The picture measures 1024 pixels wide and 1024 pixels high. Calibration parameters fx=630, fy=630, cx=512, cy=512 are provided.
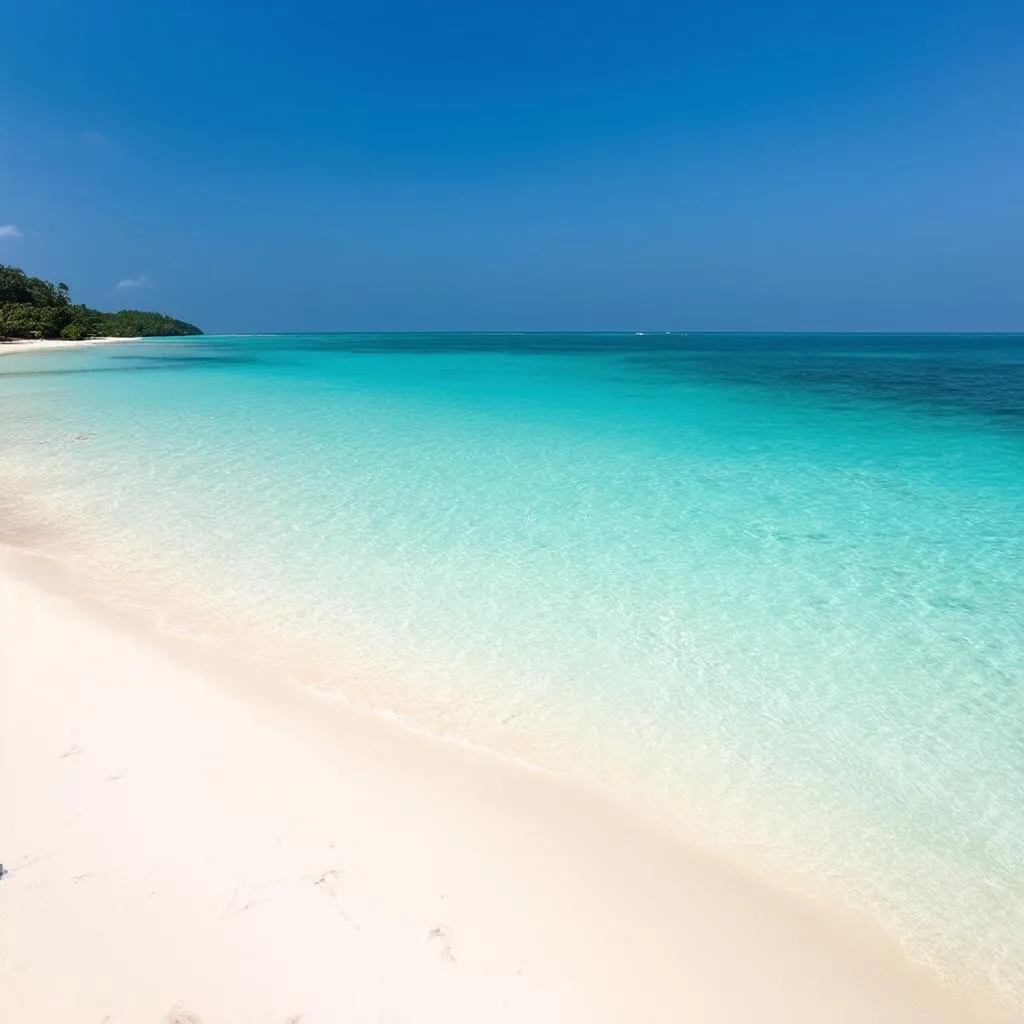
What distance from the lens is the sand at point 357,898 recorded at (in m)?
2.00

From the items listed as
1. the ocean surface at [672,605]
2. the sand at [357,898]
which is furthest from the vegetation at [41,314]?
the sand at [357,898]

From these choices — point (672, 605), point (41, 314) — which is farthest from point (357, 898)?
point (41, 314)

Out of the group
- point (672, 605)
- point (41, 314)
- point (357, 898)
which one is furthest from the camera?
point (41, 314)

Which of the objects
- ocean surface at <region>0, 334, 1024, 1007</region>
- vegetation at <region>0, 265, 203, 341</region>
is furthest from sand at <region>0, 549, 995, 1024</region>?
vegetation at <region>0, 265, 203, 341</region>

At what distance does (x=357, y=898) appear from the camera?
2312 mm

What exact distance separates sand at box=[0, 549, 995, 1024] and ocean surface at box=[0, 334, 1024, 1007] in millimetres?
291

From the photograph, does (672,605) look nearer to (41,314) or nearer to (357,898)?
(357,898)

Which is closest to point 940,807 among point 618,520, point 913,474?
point 618,520

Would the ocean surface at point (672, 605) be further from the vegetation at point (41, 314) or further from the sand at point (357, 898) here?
the vegetation at point (41, 314)

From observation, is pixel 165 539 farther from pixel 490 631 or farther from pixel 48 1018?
pixel 48 1018

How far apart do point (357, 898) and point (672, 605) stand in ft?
10.7

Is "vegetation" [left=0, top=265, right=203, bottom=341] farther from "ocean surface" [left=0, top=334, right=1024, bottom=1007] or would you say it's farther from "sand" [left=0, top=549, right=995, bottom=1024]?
"sand" [left=0, top=549, right=995, bottom=1024]

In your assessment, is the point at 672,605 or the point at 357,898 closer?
the point at 357,898

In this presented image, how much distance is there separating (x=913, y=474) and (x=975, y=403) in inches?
441
